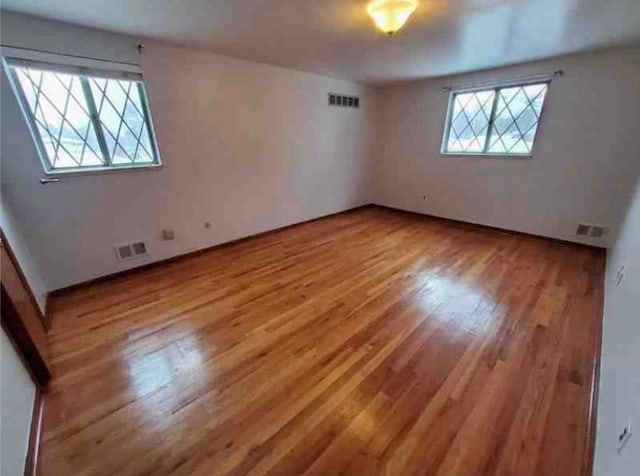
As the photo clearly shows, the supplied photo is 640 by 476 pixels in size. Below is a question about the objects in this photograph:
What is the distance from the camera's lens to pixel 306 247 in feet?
12.3

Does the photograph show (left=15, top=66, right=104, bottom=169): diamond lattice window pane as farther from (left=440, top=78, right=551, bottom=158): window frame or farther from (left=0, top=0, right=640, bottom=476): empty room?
(left=440, top=78, right=551, bottom=158): window frame

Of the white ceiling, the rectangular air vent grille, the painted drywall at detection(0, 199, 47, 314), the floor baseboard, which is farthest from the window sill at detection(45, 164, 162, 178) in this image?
the rectangular air vent grille

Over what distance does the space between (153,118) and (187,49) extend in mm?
817

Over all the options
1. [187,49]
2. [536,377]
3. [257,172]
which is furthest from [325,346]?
[187,49]

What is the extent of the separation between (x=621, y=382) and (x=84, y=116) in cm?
413

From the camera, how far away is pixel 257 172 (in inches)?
153

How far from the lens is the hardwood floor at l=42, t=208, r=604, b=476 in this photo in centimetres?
131

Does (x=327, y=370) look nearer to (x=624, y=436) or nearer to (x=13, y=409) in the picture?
(x=624, y=436)

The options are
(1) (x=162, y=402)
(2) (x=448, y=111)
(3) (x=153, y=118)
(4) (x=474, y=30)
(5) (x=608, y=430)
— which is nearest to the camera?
(5) (x=608, y=430)

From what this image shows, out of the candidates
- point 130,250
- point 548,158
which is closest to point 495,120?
point 548,158

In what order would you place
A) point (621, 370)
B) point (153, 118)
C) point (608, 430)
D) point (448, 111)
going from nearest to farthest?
1. point (608, 430)
2. point (621, 370)
3. point (153, 118)
4. point (448, 111)

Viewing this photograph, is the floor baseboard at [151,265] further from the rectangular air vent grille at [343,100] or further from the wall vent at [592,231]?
the wall vent at [592,231]

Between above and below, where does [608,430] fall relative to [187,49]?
below

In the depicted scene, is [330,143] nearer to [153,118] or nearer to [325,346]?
[153,118]
